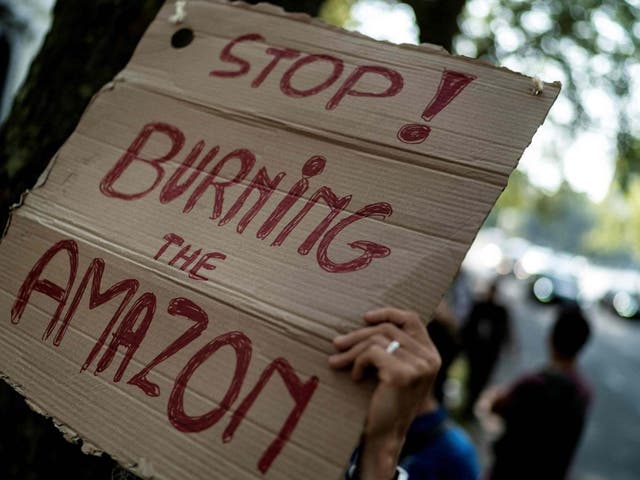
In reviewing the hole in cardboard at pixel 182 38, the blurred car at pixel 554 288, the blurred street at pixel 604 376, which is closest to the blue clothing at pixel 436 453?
the hole in cardboard at pixel 182 38

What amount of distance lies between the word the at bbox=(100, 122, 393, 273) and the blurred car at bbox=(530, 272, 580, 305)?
841 inches

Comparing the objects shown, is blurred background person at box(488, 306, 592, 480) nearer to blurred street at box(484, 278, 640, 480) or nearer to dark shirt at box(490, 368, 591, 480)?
dark shirt at box(490, 368, 591, 480)

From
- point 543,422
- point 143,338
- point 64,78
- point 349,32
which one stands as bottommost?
point 143,338

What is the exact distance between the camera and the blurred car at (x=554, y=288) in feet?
69.3

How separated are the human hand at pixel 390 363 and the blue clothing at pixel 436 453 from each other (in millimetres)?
1051

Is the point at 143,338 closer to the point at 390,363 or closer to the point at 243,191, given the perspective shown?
the point at 243,191

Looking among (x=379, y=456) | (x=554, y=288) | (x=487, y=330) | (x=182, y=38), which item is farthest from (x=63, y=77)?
(x=554, y=288)

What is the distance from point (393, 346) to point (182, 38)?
3.41 ft

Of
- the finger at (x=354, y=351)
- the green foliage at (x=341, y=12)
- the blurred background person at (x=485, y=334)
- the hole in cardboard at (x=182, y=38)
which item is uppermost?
the green foliage at (x=341, y=12)

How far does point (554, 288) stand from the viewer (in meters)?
21.5

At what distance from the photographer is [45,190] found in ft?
4.65

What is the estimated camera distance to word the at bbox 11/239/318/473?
1050 millimetres

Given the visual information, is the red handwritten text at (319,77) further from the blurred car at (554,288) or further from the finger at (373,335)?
the blurred car at (554,288)

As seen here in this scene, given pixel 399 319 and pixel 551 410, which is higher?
pixel 551 410
